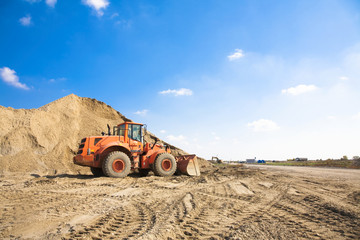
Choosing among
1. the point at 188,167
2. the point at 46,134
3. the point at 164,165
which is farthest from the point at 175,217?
the point at 46,134

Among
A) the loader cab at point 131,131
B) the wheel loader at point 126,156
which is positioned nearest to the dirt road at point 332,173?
the wheel loader at point 126,156

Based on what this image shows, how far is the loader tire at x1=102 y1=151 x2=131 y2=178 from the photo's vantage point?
9.44 metres

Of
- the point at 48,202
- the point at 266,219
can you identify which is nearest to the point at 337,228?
the point at 266,219

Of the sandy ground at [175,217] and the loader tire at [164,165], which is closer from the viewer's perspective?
the sandy ground at [175,217]

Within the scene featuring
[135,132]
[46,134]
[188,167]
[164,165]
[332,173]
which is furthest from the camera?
[332,173]

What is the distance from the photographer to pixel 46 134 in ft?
45.9

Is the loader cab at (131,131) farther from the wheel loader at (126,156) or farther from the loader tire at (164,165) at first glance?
the loader tire at (164,165)

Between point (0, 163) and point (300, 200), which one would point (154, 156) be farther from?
point (0, 163)

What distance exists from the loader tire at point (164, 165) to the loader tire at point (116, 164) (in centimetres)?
150

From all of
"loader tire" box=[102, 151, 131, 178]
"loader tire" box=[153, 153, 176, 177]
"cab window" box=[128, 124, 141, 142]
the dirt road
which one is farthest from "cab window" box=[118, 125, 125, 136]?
the dirt road

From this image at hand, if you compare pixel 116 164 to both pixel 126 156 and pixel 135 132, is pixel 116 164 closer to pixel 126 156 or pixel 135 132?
pixel 126 156

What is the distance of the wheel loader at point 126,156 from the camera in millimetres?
9531

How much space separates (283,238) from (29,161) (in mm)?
13137

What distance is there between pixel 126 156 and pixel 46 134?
7.41 m
